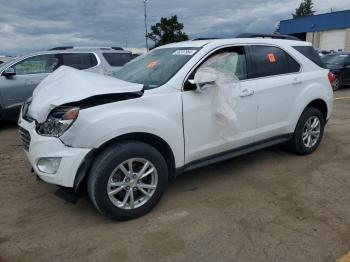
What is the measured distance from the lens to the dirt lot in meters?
2.93

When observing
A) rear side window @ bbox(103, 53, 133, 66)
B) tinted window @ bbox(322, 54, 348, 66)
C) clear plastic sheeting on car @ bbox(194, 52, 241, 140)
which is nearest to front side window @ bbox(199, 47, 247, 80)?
clear plastic sheeting on car @ bbox(194, 52, 241, 140)

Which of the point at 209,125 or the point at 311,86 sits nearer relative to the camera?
the point at 209,125

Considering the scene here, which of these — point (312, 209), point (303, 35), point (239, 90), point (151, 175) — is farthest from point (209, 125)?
point (303, 35)

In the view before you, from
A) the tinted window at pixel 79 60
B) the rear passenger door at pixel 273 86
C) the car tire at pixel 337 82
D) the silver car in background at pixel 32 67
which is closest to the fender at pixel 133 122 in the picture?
the rear passenger door at pixel 273 86

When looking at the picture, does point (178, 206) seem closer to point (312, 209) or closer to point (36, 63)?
point (312, 209)

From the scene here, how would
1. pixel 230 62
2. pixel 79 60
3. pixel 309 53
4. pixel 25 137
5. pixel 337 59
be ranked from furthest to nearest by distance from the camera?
pixel 337 59, pixel 79 60, pixel 309 53, pixel 230 62, pixel 25 137

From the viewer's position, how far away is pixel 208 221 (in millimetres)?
3393

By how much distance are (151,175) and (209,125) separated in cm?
87

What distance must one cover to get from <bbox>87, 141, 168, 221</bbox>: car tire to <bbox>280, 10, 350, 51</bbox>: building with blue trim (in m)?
38.3

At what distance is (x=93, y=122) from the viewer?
122 inches

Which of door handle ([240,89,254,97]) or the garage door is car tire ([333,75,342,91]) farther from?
the garage door

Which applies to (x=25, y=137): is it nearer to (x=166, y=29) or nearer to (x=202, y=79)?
(x=202, y=79)

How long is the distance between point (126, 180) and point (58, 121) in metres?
0.84

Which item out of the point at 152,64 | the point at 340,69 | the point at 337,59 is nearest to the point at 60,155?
the point at 152,64
